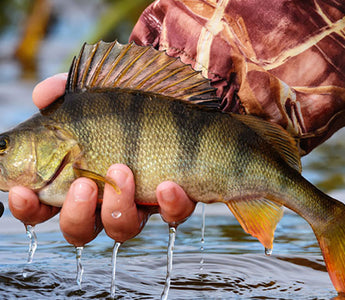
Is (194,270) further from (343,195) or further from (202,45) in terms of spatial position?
(343,195)

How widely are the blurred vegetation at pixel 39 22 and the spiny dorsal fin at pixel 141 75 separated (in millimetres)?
8361

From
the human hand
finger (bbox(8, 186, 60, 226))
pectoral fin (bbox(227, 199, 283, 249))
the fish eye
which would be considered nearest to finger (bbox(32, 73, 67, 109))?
the human hand

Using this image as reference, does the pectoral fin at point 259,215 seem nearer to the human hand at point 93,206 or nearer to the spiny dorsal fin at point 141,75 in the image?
the human hand at point 93,206

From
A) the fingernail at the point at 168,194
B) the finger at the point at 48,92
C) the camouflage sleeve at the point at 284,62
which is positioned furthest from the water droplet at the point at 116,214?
the camouflage sleeve at the point at 284,62

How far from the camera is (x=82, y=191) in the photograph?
2664 millimetres

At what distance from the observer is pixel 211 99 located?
110 inches

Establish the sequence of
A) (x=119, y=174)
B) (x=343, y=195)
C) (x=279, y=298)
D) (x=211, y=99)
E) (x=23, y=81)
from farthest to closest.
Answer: (x=23, y=81) → (x=343, y=195) → (x=279, y=298) → (x=211, y=99) → (x=119, y=174)

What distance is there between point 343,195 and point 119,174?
112 inches

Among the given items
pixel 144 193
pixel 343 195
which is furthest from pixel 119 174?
pixel 343 195

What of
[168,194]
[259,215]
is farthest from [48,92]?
[259,215]

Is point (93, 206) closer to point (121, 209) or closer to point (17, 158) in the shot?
point (121, 209)

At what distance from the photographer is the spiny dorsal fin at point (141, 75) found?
9.16 feet

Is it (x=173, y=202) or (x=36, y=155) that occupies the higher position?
(x=36, y=155)

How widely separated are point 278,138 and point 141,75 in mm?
644
